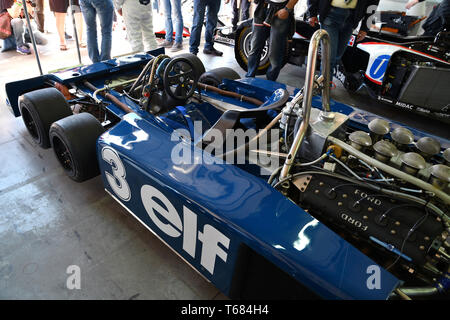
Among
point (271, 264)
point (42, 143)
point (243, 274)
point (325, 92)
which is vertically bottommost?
point (42, 143)

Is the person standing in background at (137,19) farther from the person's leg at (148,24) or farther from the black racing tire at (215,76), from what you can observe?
the black racing tire at (215,76)

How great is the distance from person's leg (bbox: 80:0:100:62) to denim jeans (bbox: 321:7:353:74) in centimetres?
289

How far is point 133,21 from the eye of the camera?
4344 millimetres

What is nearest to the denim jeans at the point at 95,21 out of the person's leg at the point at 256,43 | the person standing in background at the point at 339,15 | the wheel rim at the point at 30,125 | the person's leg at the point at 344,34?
the wheel rim at the point at 30,125

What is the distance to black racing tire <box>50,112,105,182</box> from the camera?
220 cm

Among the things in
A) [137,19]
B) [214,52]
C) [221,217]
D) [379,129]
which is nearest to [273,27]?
[137,19]

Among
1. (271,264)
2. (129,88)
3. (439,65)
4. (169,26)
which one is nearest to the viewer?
(271,264)

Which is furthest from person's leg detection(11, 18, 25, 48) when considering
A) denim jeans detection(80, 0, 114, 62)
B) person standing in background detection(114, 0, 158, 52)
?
person standing in background detection(114, 0, 158, 52)

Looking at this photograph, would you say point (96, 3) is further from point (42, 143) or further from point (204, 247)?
point (204, 247)

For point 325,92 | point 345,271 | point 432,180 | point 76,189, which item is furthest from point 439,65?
point 76,189

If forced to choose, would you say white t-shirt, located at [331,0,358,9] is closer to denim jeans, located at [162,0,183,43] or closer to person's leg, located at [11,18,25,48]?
denim jeans, located at [162,0,183,43]

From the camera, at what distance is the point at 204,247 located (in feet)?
5.10

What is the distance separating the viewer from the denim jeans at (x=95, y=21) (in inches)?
156
